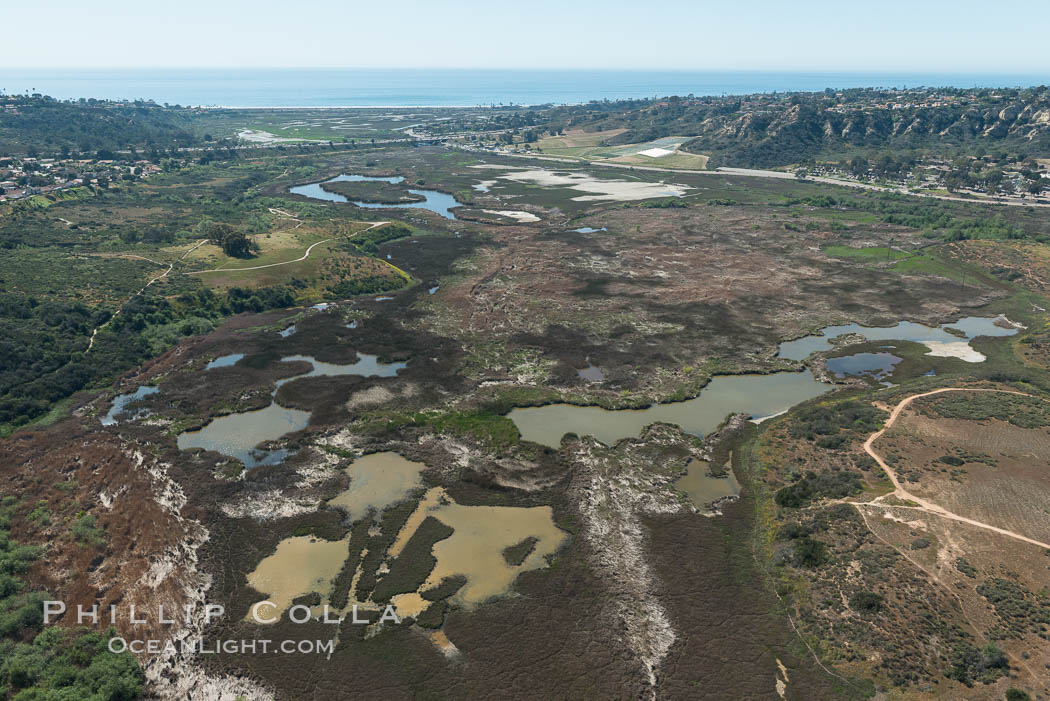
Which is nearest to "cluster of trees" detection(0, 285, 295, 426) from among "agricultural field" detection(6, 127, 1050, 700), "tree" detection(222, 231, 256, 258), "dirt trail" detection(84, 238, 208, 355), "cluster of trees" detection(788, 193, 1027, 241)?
"agricultural field" detection(6, 127, 1050, 700)

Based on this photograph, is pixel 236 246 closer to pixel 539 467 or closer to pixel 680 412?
pixel 539 467

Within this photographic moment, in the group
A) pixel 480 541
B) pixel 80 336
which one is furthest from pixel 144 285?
pixel 480 541

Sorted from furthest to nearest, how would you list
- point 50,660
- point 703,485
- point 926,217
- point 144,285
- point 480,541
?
point 926,217 → point 144,285 → point 703,485 → point 480,541 → point 50,660

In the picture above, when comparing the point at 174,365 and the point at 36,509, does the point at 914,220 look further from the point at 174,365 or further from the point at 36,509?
the point at 36,509

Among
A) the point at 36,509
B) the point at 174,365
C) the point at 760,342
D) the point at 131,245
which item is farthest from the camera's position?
the point at 131,245

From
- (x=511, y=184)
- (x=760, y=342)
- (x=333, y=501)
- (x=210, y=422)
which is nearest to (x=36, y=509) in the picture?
(x=210, y=422)

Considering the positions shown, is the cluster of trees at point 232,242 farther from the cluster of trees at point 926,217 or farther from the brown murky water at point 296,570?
the cluster of trees at point 926,217

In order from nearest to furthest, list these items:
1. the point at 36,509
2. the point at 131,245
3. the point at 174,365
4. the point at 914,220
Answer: the point at 36,509 < the point at 174,365 < the point at 131,245 < the point at 914,220

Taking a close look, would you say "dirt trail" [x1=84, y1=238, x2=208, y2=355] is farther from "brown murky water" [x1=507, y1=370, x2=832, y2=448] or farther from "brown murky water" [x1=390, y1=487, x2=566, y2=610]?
"brown murky water" [x1=507, y1=370, x2=832, y2=448]
